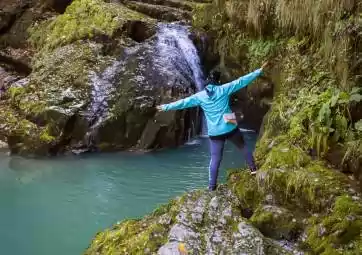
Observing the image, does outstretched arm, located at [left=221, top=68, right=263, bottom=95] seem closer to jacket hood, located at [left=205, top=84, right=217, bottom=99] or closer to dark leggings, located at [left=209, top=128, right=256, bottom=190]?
jacket hood, located at [left=205, top=84, right=217, bottom=99]

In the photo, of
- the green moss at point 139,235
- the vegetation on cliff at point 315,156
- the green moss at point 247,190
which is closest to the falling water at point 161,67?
the vegetation on cliff at point 315,156

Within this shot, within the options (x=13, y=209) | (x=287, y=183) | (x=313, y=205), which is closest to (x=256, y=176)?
(x=287, y=183)

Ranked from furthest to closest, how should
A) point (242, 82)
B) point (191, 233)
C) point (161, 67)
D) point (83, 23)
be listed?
point (83, 23), point (161, 67), point (242, 82), point (191, 233)

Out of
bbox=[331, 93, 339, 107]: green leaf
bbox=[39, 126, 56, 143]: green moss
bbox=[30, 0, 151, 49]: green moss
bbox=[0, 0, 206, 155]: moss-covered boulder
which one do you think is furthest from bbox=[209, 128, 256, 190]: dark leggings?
bbox=[30, 0, 151, 49]: green moss

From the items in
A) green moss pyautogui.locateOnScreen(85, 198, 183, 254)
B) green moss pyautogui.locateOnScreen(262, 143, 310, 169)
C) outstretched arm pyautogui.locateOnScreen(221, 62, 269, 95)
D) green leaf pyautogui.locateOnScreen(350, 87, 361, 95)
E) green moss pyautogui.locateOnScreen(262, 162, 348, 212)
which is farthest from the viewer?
outstretched arm pyautogui.locateOnScreen(221, 62, 269, 95)

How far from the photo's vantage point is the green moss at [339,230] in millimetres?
3947

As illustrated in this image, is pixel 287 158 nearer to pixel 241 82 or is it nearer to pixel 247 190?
pixel 247 190

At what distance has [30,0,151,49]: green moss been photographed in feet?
39.4

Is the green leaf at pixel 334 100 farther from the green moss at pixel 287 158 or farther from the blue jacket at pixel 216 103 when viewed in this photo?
the blue jacket at pixel 216 103

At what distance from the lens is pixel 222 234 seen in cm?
427

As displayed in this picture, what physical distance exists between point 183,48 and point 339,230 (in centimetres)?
907

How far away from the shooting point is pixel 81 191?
8328 millimetres

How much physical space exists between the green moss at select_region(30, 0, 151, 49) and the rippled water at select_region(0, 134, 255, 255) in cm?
369

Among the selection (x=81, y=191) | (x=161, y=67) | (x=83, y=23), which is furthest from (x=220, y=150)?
(x=83, y=23)
